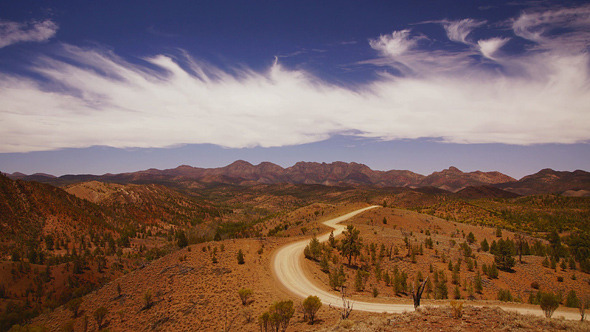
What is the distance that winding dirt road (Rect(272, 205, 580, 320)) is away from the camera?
1992 cm

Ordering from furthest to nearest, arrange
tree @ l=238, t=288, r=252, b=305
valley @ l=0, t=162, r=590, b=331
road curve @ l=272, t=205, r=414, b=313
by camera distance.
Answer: tree @ l=238, t=288, r=252, b=305
valley @ l=0, t=162, r=590, b=331
road curve @ l=272, t=205, r=414, b=313

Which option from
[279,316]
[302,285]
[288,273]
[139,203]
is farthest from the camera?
[139,203]

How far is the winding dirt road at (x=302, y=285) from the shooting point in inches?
784

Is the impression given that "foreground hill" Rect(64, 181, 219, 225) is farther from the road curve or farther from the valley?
the road curve

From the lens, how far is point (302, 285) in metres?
26.6

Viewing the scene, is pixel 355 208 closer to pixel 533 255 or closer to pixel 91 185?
pixel 533 255

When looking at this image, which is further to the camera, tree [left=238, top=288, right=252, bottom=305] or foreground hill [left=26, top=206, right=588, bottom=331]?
tree [left=238, top=288, right=252, bottom=305]

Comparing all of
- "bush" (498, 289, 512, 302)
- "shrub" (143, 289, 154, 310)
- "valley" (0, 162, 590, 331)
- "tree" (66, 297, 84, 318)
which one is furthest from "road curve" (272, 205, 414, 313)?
"tree" (66, 297, 84, 318)

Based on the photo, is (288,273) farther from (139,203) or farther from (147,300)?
(139,203)

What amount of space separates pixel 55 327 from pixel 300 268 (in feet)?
81.4

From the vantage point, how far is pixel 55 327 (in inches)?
933

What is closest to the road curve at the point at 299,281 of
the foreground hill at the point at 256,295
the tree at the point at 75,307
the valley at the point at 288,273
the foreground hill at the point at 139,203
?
the valley at the point at 288,273

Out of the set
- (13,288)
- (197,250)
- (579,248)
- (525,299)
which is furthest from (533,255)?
(13,288)

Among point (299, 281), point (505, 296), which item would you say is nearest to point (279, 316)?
point (299, 281)
